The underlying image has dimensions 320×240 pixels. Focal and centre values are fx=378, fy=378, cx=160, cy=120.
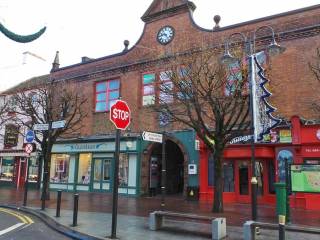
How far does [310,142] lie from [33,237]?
1242cm

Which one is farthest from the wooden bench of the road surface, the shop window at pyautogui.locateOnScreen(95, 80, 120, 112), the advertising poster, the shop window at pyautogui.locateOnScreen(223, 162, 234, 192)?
the shop window at pyautogui.locateOnScreen(95, 80, 120, 112)

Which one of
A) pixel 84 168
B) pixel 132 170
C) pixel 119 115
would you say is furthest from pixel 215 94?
pixel 84 168

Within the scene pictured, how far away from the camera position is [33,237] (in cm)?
952

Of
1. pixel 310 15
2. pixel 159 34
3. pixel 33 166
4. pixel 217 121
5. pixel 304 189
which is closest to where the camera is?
pixel 304 189

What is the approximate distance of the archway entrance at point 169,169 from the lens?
76.4ft

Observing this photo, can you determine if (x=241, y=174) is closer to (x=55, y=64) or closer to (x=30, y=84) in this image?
(x=30, y=84)

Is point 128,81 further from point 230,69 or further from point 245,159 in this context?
point 230,69

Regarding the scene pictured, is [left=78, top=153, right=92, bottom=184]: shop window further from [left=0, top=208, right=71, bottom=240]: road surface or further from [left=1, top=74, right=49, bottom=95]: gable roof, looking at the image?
[left=0, top=208, right=71, bottom=240]: road surface

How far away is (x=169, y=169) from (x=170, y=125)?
3.69m

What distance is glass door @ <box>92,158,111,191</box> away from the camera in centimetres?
2427

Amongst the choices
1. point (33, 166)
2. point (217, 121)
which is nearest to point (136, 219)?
point (217, 121)

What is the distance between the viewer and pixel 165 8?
77.6ft

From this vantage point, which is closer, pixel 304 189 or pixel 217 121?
pixel 304 189

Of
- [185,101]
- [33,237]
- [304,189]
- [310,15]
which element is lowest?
[33,237]
